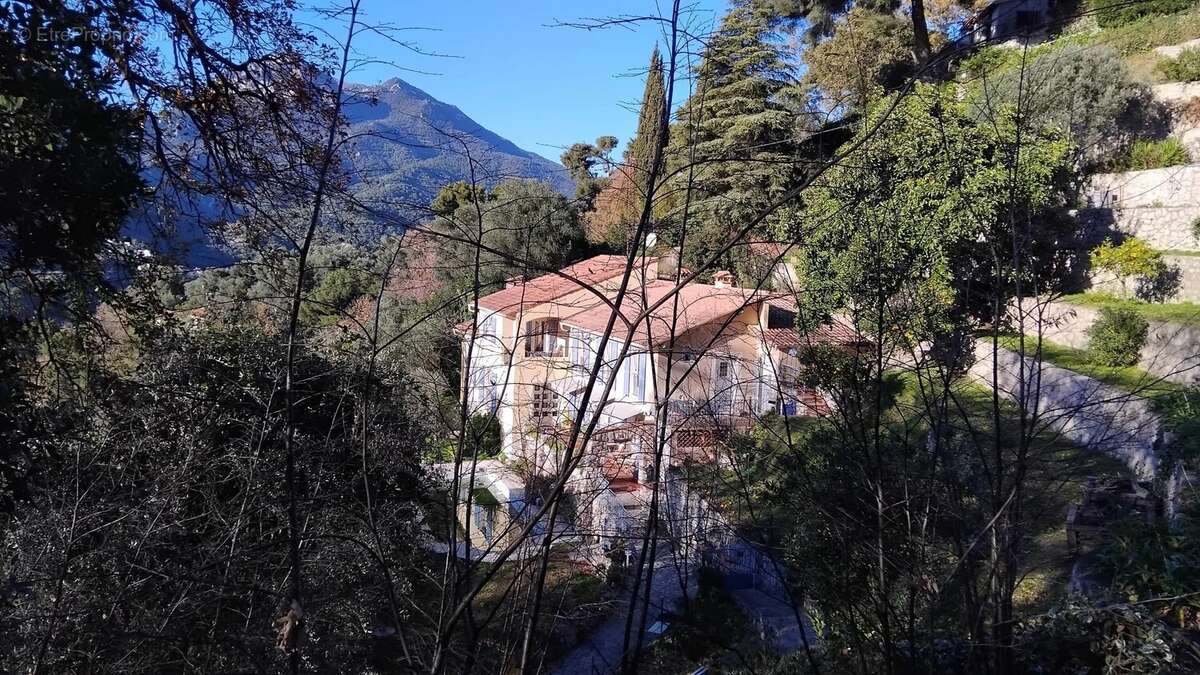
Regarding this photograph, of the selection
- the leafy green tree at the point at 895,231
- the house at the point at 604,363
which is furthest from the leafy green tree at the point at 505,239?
the leafy green tree at the point at 895,231

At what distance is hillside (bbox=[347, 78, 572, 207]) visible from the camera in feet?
7.18

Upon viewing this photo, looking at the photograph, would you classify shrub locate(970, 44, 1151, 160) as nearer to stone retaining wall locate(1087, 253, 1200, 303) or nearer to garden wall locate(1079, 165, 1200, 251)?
garden wall locate(1079, 165, 1200, 251)

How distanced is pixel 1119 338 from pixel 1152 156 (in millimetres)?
5639

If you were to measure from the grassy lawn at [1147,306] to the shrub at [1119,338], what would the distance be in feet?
0.68

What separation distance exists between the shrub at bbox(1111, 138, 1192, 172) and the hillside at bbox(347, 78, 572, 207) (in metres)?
14.2

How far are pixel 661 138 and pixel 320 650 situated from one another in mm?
4533

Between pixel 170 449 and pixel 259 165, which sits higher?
pixel 259 165

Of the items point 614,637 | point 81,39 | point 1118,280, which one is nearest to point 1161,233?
point 1118,280

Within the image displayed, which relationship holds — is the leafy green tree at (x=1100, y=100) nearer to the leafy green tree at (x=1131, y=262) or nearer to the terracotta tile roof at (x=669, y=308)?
the leafy green tree at (x=1131, y=262)

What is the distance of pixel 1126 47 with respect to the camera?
50.3 feet

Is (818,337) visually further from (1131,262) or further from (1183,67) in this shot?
(1183,67)

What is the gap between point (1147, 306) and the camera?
34.4ft

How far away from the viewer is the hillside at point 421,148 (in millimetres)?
2188

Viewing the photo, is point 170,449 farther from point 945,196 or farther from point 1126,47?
point 1126,47
